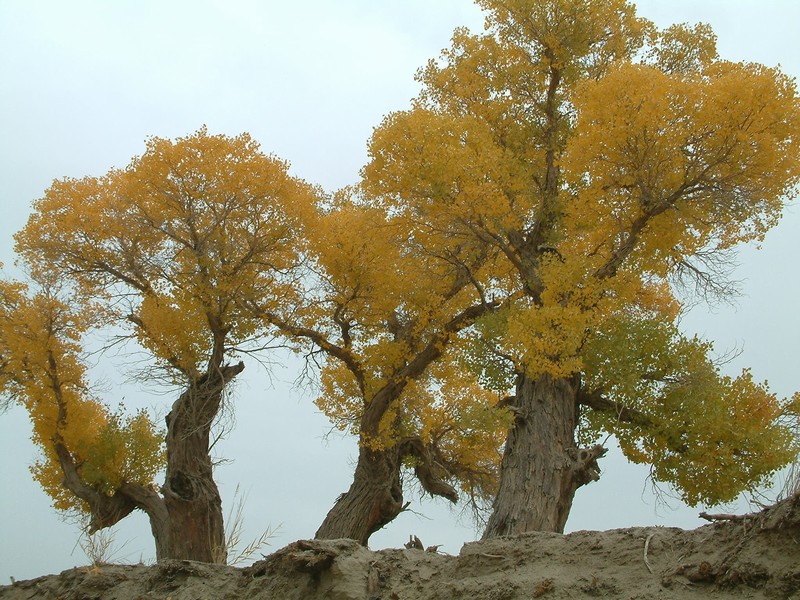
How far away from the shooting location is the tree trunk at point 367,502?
1644 cm

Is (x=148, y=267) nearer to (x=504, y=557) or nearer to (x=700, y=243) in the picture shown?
(x=700, y=243)

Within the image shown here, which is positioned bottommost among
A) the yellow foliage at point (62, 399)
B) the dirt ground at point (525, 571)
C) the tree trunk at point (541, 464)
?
the dirt ground at point (525, 571)

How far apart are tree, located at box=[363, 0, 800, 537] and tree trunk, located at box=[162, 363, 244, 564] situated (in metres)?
5.87

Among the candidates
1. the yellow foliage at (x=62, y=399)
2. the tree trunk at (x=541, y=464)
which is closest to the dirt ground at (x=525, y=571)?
the tree trunk at (x=541, y=464)

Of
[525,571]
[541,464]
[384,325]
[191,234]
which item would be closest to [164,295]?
[191,234]

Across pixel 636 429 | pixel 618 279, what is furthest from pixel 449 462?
pixel 618 279

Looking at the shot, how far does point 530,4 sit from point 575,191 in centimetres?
410

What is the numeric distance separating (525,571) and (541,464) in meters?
7.27

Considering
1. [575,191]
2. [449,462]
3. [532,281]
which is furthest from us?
[449,462]

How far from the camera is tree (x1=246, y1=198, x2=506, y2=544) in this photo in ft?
54.5

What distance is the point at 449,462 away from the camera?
21047mm

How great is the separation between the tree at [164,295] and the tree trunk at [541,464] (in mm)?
6154

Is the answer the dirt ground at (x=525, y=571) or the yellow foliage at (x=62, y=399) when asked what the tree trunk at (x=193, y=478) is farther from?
the dirt ground at (x=525, y=571)

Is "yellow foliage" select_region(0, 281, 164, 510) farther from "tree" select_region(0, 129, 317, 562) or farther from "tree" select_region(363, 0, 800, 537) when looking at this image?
"tree" select_region(363, 0, 800, 537)
